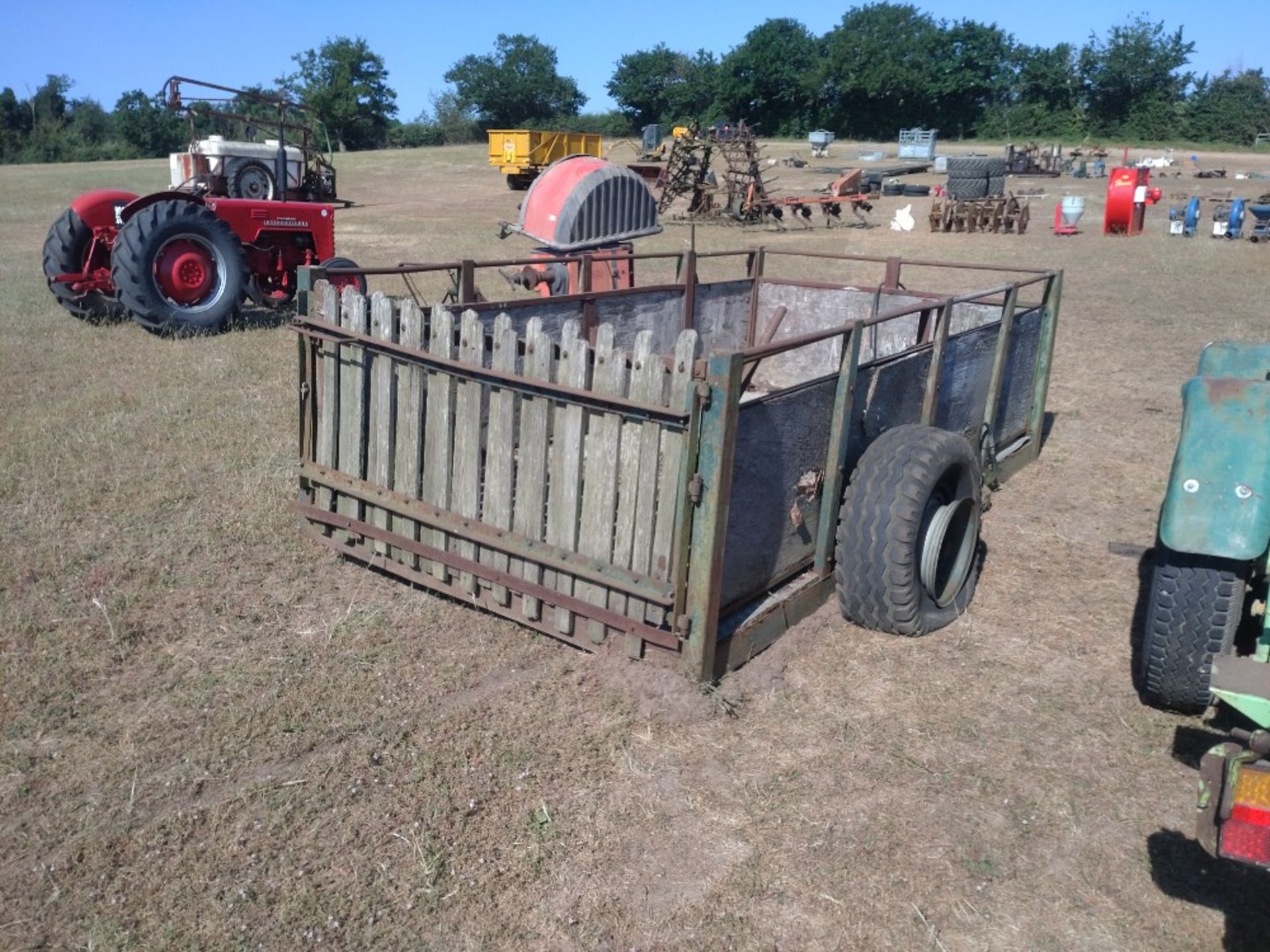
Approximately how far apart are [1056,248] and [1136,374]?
10635mm

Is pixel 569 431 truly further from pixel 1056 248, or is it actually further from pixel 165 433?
pixel 1056 248

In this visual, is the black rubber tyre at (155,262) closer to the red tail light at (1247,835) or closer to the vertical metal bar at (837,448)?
the vertical metal bar at (837,448)

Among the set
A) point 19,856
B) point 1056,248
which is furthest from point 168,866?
point 1056,248

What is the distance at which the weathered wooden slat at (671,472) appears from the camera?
3.61 meters

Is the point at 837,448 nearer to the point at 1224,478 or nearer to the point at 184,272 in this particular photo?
the point at 1224,478

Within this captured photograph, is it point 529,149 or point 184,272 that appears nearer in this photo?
point 184,272

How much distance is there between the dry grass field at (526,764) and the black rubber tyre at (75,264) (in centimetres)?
Result: 499

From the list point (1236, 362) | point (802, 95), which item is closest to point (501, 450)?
point (1236, 362)

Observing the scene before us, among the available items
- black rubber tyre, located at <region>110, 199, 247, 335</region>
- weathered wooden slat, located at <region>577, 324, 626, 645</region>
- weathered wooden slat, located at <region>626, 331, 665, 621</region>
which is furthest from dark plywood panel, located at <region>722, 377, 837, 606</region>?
black rubber tyre, located at <region>110, 199, 247, 335</region>

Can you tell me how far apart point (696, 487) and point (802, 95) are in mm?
71575

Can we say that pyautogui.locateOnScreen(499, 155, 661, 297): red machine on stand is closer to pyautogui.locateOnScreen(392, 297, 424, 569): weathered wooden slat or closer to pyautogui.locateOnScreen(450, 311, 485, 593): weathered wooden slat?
pyautogui.locateOnScreen(392, 297, 424, 569): weathered wooden slat

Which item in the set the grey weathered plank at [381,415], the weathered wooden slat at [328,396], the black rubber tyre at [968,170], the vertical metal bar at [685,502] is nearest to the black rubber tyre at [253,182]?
the weathered wooden slat at [328,396]

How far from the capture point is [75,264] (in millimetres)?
10469

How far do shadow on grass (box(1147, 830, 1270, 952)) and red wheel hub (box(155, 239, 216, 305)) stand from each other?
9444 millimetres
